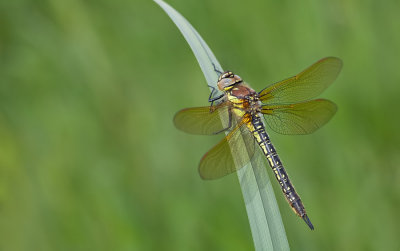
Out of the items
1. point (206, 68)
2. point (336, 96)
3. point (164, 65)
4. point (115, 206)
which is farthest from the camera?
point (164, 65)

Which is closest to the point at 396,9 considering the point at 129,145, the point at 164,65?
the point at 164,65

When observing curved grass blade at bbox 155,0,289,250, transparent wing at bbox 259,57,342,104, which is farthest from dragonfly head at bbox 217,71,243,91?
curved grass blade at bbox 155,0,289,250

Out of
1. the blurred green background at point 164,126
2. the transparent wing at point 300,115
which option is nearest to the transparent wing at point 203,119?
the transparent wing at point 300,115

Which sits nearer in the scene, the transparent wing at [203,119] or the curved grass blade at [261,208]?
the curved grass blade at [261,208]

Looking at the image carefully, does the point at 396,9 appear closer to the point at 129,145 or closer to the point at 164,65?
the point at 164,65

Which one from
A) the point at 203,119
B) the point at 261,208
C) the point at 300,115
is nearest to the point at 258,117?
the point at 300,115

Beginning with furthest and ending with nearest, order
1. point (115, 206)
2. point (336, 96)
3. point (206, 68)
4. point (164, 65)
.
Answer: point (164, 65), point (336, 96), point (115, 206), point (206, 68)

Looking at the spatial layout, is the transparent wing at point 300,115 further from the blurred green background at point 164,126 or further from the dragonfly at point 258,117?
the blurred green background at point 164,126
